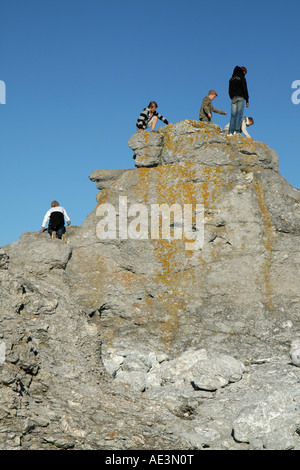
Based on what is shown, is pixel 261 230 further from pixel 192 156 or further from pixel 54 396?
pixel 54 396

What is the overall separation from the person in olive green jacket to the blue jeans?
506 mm

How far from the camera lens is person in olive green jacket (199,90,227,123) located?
18938mm

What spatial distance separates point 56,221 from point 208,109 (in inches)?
258

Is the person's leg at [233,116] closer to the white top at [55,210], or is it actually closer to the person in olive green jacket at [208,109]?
the person in olive green jacket at [208,109]

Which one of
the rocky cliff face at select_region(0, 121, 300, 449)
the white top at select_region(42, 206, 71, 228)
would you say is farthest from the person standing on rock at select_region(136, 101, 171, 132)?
the white top at select_region(42, 206, 71, 228)

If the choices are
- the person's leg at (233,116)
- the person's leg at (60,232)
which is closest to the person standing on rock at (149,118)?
the person's leg at (233,116)

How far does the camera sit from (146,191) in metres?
17.5

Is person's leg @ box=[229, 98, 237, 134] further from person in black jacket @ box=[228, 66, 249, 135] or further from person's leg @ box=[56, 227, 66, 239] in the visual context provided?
person's leg @ box=[56, 227, 66, 239]

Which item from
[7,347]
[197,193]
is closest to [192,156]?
[197,193]

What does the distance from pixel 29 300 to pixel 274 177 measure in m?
8.62

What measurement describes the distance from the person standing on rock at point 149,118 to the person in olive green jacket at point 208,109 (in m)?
1.37

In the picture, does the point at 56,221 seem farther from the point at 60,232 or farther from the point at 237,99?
the point at 237,99

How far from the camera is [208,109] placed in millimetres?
18953
